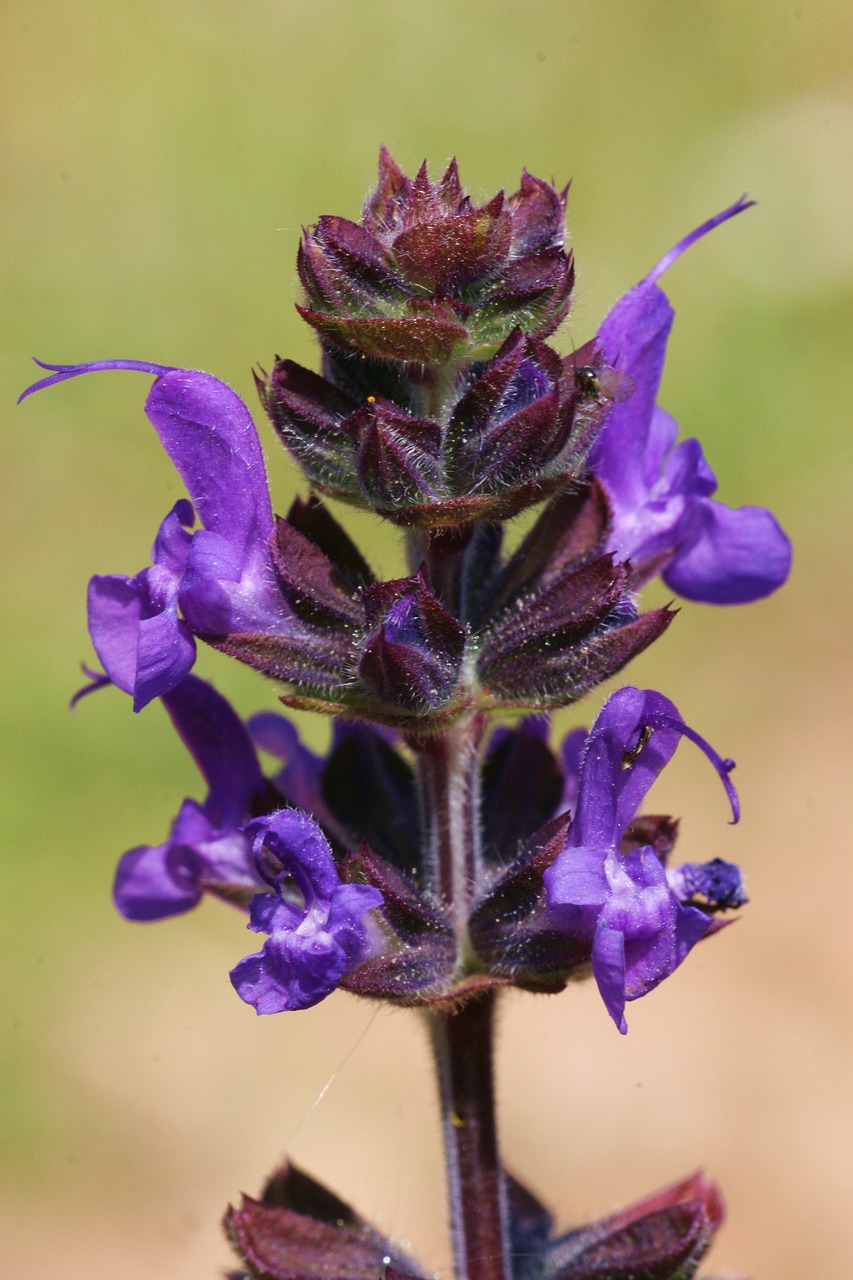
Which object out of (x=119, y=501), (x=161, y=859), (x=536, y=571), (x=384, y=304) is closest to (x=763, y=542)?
(x=536, y=571)

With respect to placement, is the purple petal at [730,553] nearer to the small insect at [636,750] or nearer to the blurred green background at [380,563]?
the small insect at [636,750]

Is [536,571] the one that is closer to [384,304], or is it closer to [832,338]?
[384,304]

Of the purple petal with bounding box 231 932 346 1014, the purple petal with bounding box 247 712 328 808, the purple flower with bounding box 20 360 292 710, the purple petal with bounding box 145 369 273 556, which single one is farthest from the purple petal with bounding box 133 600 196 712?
the purple petal with bounding box 247 712 328 808

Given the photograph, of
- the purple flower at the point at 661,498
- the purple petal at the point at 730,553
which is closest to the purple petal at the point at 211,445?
the purple flower at the point at 661,498

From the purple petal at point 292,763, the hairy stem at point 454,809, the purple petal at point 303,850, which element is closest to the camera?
the purple petal at point 303,850

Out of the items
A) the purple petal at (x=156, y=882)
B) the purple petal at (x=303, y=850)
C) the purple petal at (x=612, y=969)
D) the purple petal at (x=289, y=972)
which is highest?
the purple petal at (x=156, y=882)

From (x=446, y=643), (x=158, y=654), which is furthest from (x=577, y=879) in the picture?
(x=158, y=654)
